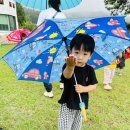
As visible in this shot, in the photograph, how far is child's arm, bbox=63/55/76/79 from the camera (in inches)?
87.1

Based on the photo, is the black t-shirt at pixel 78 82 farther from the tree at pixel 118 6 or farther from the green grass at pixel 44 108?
the tree at pixel 118 6

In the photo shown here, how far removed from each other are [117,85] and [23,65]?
4031 mm

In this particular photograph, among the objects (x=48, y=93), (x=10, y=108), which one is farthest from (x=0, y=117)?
(x=48, y=93)

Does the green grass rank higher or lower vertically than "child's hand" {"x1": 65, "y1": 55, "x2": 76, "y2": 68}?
lower

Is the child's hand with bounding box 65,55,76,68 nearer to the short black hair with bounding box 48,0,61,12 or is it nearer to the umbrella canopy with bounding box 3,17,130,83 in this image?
the umbrella canopy with bounding box 3,17,130,83

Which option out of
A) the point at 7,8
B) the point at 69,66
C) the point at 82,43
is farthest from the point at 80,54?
the point at 7,8

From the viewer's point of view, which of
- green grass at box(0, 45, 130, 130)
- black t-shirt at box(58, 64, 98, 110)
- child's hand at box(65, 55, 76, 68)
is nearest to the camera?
child's hand at box(65, 55, 76, 68)

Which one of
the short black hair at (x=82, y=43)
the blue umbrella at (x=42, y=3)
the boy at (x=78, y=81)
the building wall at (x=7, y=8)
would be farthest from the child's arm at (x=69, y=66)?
the building wall at (x=7, y=8)

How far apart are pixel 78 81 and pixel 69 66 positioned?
1.24 ft

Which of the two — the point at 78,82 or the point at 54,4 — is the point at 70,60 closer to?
the point at 78,82

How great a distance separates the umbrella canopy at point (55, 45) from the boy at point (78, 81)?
0.17m

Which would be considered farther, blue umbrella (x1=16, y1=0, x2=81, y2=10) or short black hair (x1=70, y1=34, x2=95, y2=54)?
blue umbrella (x1=16, y1=0, x2=81, y2=10)

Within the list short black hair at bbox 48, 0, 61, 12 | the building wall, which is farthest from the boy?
the building wall

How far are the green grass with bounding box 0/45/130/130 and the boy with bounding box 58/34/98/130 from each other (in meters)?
1.03
